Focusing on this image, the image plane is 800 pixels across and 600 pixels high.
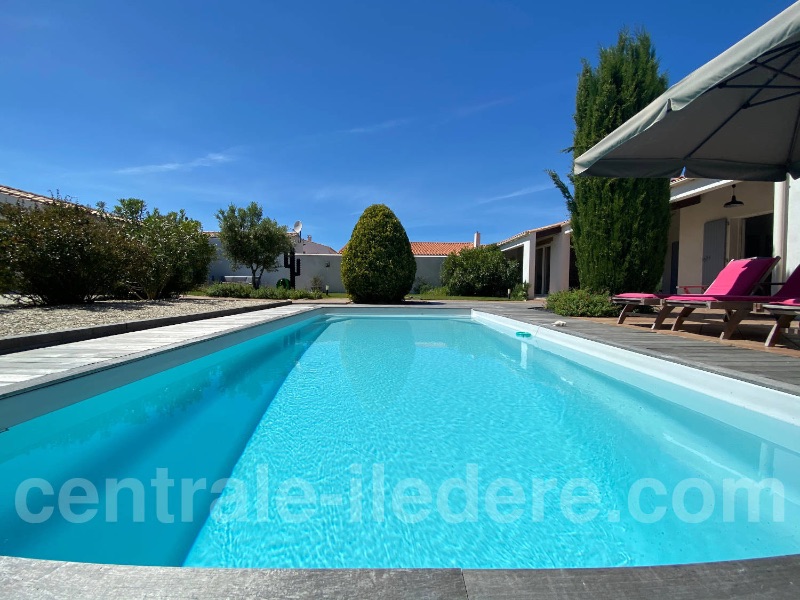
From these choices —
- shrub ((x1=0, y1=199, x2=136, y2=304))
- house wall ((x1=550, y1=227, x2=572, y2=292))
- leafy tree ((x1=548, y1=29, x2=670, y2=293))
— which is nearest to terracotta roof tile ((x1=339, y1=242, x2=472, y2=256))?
house wall ((x1=550, y1=227, x2=572, y2=292))

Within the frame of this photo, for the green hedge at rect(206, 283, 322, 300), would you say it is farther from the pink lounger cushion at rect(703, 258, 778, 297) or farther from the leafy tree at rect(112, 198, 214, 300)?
the pink lounger cushion at rect(703, 258, 778, 297)

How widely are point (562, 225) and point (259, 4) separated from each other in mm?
12173

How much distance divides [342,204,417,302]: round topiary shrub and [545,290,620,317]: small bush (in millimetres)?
6490

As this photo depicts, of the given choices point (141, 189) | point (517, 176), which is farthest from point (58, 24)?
point (517, 176)

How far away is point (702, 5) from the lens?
827cm

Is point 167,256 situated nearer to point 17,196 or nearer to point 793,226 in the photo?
point 17,196

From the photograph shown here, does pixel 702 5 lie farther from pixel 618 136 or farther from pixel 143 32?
pixel 143 32

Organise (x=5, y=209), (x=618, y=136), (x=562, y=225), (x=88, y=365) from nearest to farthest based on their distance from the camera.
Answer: (x=88, y=365) < (x=618, y=136) < (x=5, y=209) < (x=562, y=225)

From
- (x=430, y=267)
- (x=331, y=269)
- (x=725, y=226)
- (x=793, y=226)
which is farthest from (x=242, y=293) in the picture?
(x=793, y=226)

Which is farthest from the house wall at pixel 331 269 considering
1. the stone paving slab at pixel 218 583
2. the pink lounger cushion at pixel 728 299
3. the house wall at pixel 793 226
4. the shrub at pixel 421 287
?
the stone paving slab at pixel 218 583

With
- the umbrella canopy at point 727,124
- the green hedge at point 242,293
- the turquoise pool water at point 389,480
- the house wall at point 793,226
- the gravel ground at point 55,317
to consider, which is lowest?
the turquoise pool water at point 389,480

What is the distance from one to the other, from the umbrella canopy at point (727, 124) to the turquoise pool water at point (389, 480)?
2668 millimetres

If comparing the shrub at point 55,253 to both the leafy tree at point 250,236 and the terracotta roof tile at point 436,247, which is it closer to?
the leafy tree at point 250,236

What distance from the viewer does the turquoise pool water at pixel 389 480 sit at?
169 cm
